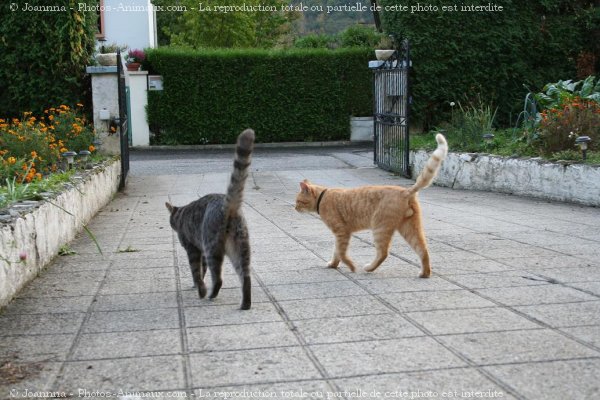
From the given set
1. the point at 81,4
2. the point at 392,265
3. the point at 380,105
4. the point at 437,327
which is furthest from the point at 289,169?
the point at 437,327

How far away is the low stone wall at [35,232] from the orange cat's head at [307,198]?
2.22m

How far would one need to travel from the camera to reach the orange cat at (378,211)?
5504 millimetres

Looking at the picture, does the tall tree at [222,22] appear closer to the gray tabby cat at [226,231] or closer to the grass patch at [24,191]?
the grass patch at [24,191]

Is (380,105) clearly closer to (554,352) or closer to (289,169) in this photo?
(289,169)

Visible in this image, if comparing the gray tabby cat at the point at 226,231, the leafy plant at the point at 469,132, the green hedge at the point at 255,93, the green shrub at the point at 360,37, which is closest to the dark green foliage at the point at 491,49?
the green hedge at the point at 255,93

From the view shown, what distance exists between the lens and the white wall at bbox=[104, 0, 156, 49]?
29.4 meters

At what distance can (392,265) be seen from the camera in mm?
6121

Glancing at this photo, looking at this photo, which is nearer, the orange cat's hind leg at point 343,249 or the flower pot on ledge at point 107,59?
the orange cat's hind leg at point 343,249

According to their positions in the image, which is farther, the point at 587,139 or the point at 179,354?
the point at 587,139

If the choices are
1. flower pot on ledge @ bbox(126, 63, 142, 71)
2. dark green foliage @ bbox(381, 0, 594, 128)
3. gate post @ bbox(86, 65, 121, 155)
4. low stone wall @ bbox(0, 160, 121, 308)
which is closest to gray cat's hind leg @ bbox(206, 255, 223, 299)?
low stone wall @ bbox(0, 160, 121, 308)

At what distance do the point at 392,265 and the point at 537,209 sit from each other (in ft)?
13.8

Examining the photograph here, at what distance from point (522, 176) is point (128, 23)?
74.2 ft

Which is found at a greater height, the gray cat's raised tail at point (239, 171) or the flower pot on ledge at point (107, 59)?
the flower pot on ledge at point (107, 59)

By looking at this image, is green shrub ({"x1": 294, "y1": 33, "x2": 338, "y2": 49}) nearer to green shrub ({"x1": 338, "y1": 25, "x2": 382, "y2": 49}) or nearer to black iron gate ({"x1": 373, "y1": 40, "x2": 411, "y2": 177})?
green shrub ({"x1": 338, "y1": 25, "x2": 382, "y2": 49})
